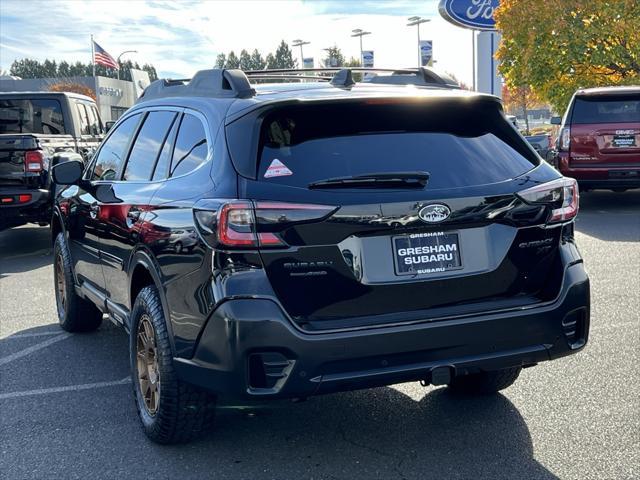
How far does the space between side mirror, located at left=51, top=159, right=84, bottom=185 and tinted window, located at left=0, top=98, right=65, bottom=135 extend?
784 cm

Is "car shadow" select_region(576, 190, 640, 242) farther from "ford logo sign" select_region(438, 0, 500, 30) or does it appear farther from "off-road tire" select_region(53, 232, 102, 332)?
"ford logo sign" select_region(438, 0, 500, 30)

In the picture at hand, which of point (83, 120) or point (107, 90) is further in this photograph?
point (107, 90)

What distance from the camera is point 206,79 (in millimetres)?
4254

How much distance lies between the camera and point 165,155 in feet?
14.3

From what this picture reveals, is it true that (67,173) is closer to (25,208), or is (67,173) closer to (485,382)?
(485,382)

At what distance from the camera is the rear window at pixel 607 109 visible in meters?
13.0

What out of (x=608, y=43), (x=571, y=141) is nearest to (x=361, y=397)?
(x=571, y=141)

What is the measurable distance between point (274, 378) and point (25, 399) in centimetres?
226

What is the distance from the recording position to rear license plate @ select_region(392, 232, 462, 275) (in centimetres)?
339

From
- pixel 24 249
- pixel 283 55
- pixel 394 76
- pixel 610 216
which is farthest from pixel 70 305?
pixel 283 55

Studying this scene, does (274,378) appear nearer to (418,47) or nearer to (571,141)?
(571,141)

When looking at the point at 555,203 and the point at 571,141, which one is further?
the point at 571,141

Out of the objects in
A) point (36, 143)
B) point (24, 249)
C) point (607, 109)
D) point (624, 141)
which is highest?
point (36, 143)

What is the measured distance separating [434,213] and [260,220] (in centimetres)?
75
